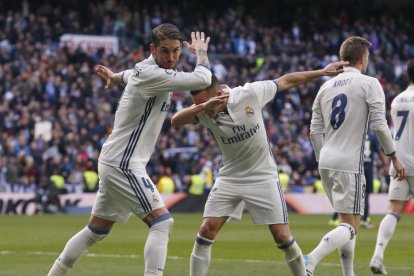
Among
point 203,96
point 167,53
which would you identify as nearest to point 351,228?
point 203,96

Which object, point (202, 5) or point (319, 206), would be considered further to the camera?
point (202, 5)

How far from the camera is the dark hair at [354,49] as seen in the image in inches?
363

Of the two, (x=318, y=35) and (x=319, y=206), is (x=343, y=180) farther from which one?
(x=318, y=35)

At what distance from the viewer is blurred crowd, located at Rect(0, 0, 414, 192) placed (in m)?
28.3

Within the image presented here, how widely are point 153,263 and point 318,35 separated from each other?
32.9 m

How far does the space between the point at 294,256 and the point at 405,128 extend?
316 centimetres

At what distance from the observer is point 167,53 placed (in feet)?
26.6

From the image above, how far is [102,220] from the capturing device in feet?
28.0

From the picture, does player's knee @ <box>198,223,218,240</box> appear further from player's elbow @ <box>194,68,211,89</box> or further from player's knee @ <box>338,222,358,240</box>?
player's elbow @ <box>194,68,211,89</box>

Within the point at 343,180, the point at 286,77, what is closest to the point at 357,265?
the point at 343,180

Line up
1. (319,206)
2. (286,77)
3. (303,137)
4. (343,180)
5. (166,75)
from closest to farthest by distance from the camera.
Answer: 1. (166,75)
2. (286,77)
3. (343,180)
4. (319,206)
5. (303,137)

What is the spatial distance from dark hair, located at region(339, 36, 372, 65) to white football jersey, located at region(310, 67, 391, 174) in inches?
3.9

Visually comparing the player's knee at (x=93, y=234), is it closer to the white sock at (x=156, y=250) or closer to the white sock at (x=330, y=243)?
the white sock at (x=156, y=250)

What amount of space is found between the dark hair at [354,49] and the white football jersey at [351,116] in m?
0.10
